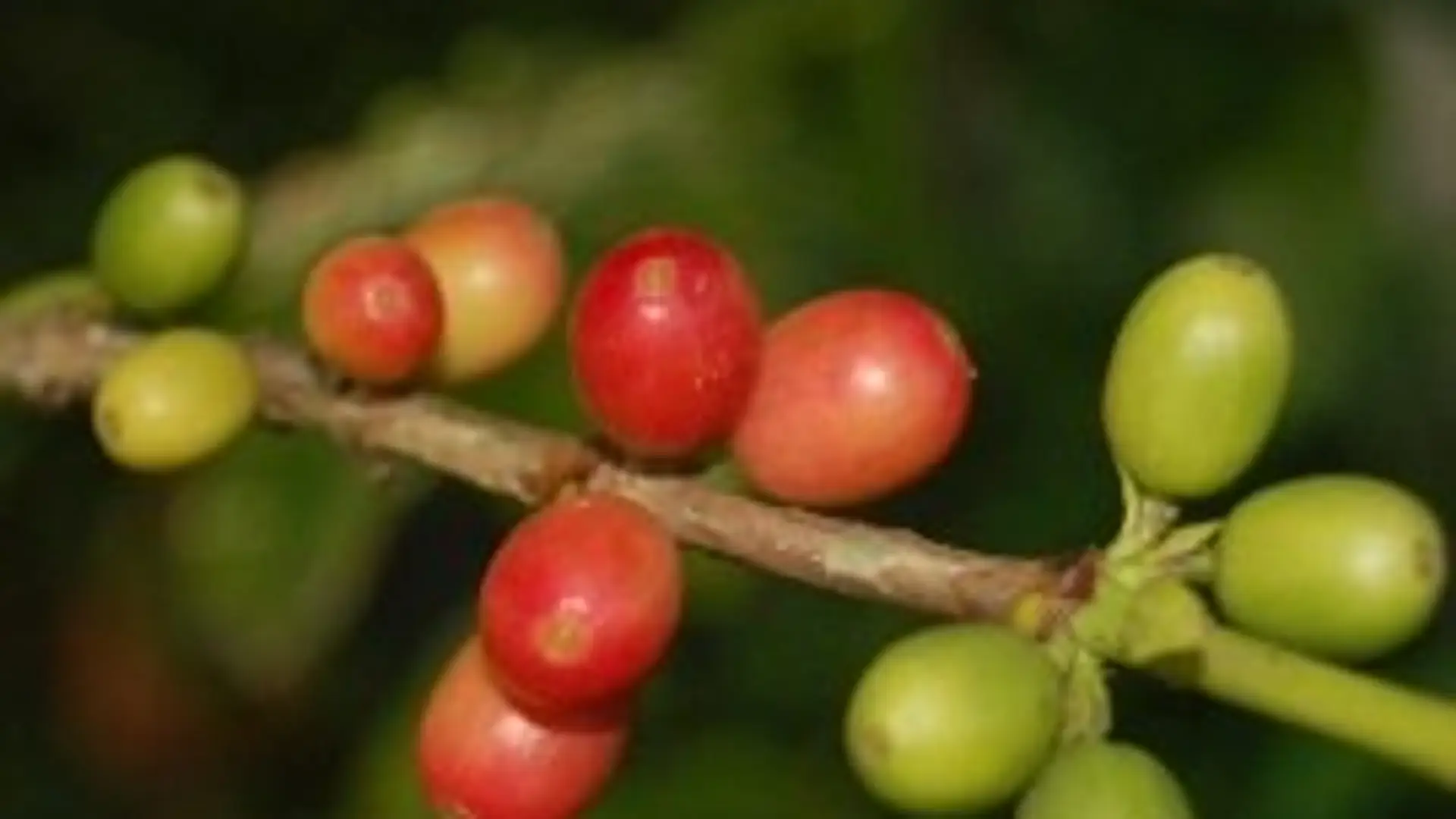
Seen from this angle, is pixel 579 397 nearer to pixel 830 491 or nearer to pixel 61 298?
pixel 830 491

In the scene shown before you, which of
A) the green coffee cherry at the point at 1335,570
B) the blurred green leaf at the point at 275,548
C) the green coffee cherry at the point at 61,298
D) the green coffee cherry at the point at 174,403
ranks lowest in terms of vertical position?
the blurred green leaf at the point at 275,548

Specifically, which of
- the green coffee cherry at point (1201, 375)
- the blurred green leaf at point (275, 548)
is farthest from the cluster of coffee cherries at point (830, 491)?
the blurred green leaf at point (275, 548)

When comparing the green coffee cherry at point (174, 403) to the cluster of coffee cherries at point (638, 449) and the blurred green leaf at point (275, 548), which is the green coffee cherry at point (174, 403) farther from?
the blurred green leaf at point (275, 548)

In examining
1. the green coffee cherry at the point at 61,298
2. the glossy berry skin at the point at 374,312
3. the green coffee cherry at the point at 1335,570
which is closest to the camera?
the green coffee cherry at the point at 1335,570

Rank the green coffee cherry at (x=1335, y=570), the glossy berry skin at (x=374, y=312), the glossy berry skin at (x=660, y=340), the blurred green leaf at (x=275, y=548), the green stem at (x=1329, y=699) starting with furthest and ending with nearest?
the blurred green leaf at (x=275, y=548) → the glossy berry skin at (x=374, y=312) → the glossy berry skin at (x=660, y=340) → the green coffee cherry at (x=1335, y=570) → the green stem at (x=1329, y=699)

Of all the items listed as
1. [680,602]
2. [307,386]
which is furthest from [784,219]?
[680,602]

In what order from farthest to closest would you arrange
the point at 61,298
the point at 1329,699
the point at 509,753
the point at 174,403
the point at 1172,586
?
1. the point at 61,298
2. the point at 174,403
3. the point at 509,753
4. the point at 1172,586
5. the point at 1329,699

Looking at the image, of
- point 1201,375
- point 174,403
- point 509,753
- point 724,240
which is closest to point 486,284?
point 174,403
